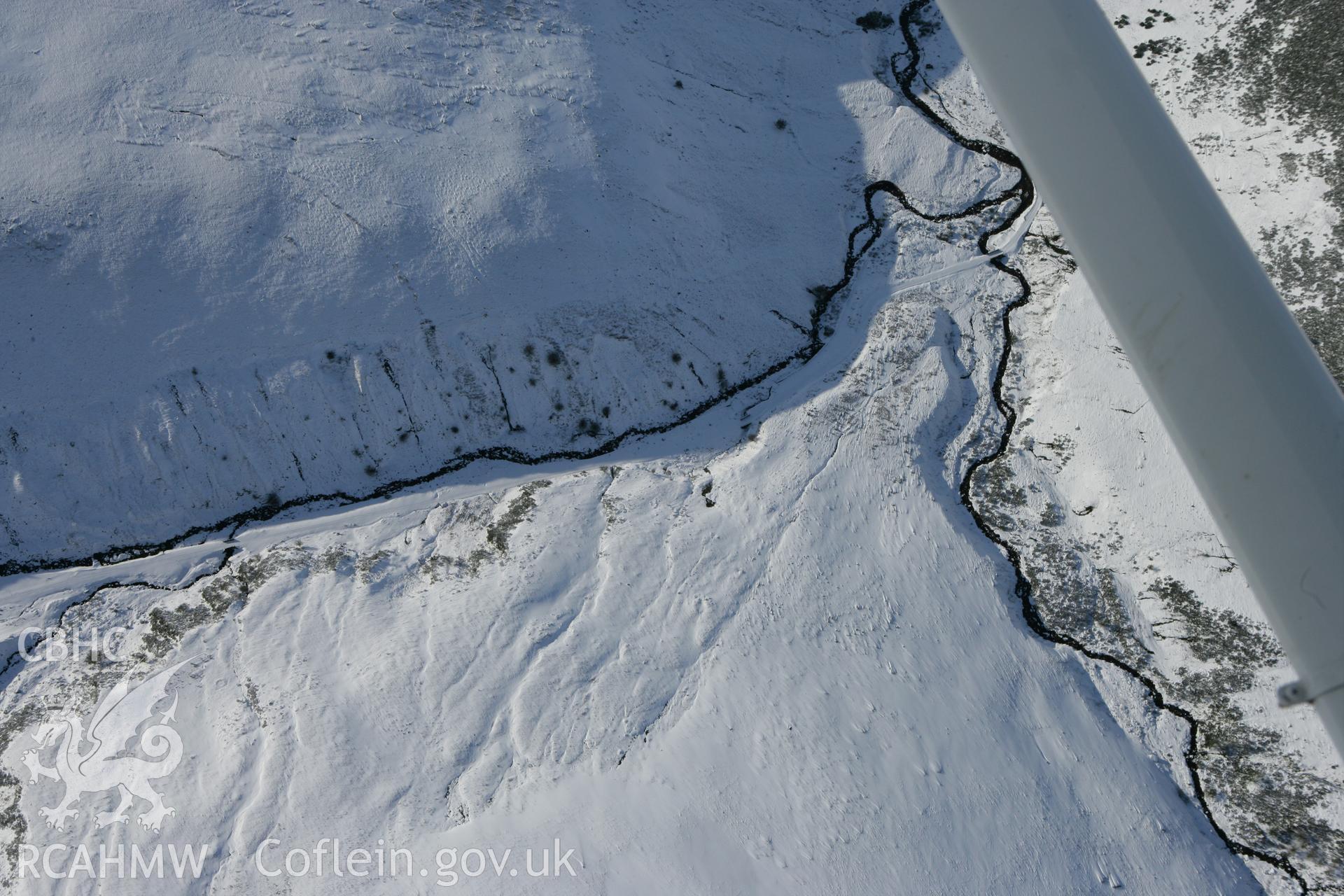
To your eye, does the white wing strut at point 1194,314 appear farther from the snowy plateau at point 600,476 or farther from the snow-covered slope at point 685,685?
the snowy plateau at point 600,476

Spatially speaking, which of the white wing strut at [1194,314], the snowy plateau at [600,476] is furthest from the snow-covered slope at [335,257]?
the white wing strut at [1194,314]

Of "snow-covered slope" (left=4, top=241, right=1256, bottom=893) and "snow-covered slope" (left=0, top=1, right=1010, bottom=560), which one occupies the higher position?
"snow-covered slope" (left=0, top=1, right=1010, bottom=560)

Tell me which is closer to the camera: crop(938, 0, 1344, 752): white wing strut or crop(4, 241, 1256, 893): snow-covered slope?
crop(938, 0, 1344, 752): white wing strut

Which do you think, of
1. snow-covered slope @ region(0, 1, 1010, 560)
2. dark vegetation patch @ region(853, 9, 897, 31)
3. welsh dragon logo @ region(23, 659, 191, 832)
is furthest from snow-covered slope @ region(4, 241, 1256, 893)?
dark vegetation patch @ region(853, 9, 897, 31)

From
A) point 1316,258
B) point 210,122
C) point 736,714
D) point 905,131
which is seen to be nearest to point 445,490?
point 736,714

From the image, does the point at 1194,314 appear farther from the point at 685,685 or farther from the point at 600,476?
the point at 600,476

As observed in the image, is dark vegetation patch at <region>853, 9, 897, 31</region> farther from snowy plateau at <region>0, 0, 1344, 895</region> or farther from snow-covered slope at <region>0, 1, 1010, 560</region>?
snow-covered slope at <region>0, 1, 1010, 560</region>
